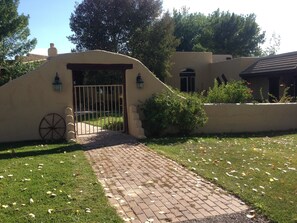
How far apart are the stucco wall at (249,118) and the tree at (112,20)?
14.5 metres

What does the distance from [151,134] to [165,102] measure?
1.25 metres

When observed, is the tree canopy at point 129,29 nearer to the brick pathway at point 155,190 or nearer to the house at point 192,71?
the house at point 192,71

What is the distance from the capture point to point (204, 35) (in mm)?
47094

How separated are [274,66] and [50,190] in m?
20.1

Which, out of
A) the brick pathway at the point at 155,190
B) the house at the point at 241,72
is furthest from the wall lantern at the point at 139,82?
the house at the point at 241,72

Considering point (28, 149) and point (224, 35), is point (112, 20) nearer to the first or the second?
point (28, 149)

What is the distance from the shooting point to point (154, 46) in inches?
1029

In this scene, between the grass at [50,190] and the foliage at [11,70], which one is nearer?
the grass at [50,190]

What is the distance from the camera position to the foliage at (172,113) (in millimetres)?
12000

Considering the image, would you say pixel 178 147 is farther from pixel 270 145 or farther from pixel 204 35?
pixel 204 35

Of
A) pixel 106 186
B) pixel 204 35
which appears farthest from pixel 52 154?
pixel 204 35

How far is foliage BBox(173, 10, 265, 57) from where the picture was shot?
151ft

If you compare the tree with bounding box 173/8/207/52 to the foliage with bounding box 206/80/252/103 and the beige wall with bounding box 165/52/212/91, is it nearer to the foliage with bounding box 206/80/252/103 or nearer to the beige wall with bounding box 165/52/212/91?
the beige wall with bounding box 165/52/212/91

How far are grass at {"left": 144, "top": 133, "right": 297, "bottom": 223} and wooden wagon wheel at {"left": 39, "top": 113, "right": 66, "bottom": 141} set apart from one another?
9.74ft
